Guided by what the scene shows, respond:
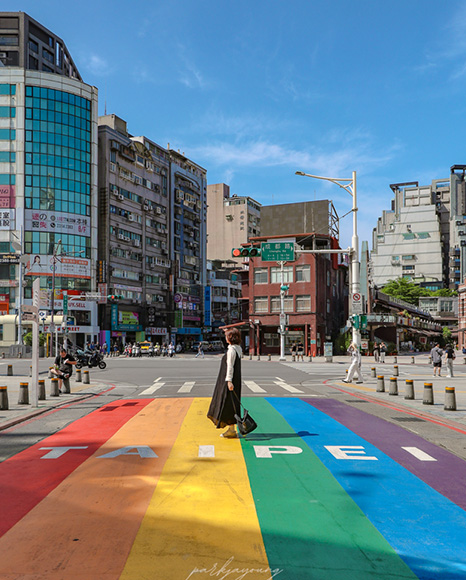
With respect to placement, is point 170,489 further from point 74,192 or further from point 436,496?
point 74,192

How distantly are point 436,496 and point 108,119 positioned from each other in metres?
82.6

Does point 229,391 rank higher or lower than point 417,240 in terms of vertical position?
lower

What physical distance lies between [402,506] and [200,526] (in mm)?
2365

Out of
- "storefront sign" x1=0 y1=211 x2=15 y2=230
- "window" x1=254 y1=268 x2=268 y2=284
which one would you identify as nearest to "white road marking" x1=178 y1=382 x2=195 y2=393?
"window" x1=254 y1=268 x2=268 y2=284

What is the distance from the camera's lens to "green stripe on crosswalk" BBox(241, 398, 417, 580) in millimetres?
4552

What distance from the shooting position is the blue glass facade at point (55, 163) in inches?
2657

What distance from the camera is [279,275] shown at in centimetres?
6325

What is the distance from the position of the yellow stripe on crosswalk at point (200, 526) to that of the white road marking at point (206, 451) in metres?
0.04

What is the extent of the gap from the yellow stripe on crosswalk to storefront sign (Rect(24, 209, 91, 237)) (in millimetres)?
63889

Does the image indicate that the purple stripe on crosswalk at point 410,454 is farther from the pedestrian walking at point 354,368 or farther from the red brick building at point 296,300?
the red brick building at point 296,300

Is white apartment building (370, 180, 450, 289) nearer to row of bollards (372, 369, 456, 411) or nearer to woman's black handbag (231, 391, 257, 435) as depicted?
row of bollards (372, 369, 456, 411)

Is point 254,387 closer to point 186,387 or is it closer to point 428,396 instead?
point 186,387

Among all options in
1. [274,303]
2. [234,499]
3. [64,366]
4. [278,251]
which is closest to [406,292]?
[274,303]

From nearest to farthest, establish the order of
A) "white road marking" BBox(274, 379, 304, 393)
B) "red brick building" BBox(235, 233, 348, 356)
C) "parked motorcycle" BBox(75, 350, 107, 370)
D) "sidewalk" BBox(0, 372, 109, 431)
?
"sidewalk" BBox(0, 372, 109, 431) < "white road marking" BBox(274, 379, 304, 393) < "parked motorcycle" BBox(75, 350, 107, 370) < "red brick building" BBox(235, 233, 348, 356)
